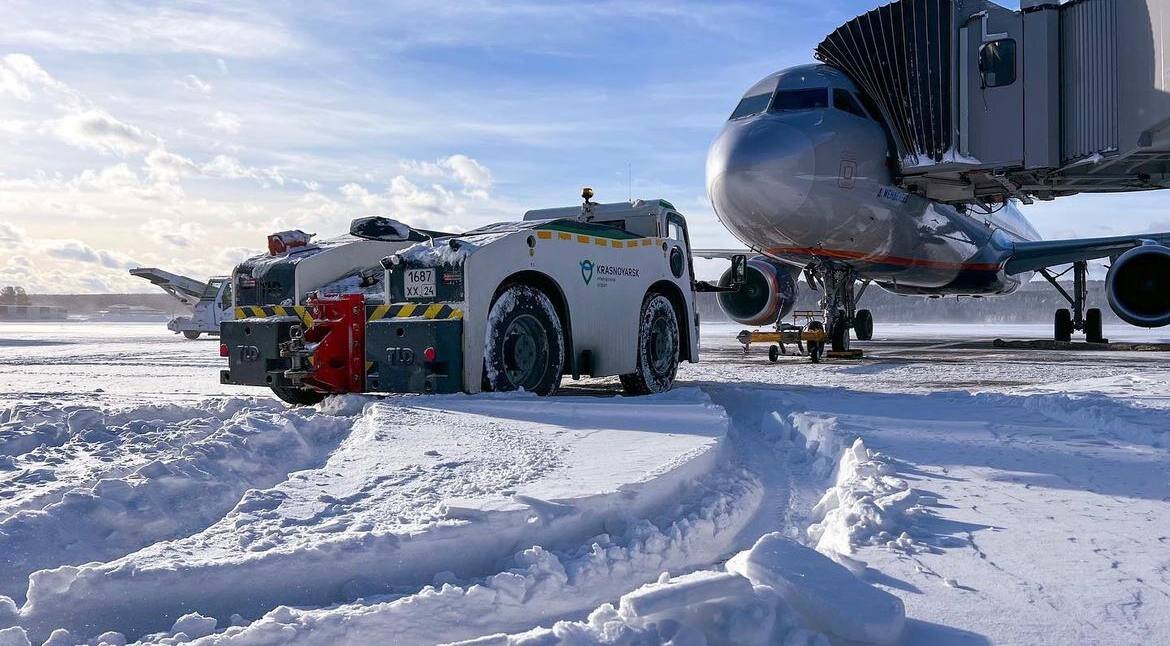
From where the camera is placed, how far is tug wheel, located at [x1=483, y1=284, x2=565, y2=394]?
23.0ft

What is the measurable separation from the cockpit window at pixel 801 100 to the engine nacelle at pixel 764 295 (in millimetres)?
4655

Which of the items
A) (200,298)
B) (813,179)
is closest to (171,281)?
(200,298)

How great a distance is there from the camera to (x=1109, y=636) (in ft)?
7.53

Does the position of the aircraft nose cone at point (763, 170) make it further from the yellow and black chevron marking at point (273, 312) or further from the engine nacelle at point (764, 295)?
the yellow and black chevron marking at point (273, 312)

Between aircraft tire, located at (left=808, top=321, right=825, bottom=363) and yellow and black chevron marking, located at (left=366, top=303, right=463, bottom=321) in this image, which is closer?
yellow and black chevron marking, located at (left=366, top=303, right=463, bottom=321)

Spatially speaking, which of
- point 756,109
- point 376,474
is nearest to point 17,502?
point 376,474

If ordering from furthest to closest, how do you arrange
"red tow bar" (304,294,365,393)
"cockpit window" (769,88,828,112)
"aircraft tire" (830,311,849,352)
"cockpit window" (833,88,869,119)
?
"aircraft tire" (830,311,849,352) < "cockpit window" (833,88,869,119) < "cockpit window" (769,88,828,112) < "red tow bar" (304,294,365,393)

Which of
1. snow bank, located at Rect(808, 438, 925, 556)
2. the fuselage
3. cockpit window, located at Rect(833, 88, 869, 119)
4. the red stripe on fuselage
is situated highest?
cockpit window, located at Rect(833, 88, 869, 119)

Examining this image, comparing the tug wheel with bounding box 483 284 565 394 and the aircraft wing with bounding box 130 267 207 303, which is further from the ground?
the aircraft wing with bounding box 130 267 207 303

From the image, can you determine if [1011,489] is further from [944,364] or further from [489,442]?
[944,364]

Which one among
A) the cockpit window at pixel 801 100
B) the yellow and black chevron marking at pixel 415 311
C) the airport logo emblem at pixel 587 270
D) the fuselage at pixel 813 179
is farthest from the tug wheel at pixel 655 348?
the cockpit window at pixel 801 100

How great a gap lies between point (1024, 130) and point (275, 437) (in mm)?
11432

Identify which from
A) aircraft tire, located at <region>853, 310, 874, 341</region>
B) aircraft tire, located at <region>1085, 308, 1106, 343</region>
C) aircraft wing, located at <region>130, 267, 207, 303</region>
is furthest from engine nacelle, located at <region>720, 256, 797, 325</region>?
aircraft wing, located at <region>130, 267, 207, 303</region>

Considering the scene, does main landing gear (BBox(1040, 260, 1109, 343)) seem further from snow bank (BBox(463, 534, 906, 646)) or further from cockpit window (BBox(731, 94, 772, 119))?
snow bank (BBox(463, 534, 906, 646))
